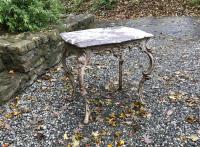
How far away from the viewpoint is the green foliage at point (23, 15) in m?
6.29

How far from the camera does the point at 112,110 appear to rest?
4.90 meters

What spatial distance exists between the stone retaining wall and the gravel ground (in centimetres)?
16

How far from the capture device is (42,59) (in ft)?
20.3

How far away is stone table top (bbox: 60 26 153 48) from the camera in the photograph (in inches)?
171

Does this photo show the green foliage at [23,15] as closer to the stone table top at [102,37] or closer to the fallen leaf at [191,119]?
the stone table top at [102,37]

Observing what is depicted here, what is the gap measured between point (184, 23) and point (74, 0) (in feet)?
17.2

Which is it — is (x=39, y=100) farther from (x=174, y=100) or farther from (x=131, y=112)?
(x=174, y=100)

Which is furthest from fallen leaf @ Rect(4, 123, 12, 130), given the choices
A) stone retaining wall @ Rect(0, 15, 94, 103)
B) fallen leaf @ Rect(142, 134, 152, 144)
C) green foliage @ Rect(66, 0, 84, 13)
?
green foliage @ Rect(66, 0, 84, 13)

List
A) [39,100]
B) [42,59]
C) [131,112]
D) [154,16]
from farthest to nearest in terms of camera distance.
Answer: [154,16] → [42,59] → [39,100] → [131,112]

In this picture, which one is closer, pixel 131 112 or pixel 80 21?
pixel 131 112

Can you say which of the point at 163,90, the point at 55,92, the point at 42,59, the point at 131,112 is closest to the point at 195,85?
the point at 163,90

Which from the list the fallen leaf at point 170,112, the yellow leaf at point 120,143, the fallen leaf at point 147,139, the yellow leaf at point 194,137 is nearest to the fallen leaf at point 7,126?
the yellow leaf at point 120,143

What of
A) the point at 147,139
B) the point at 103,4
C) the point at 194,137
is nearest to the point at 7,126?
the point at 147,139

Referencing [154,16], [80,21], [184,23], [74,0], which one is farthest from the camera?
[74,0]
